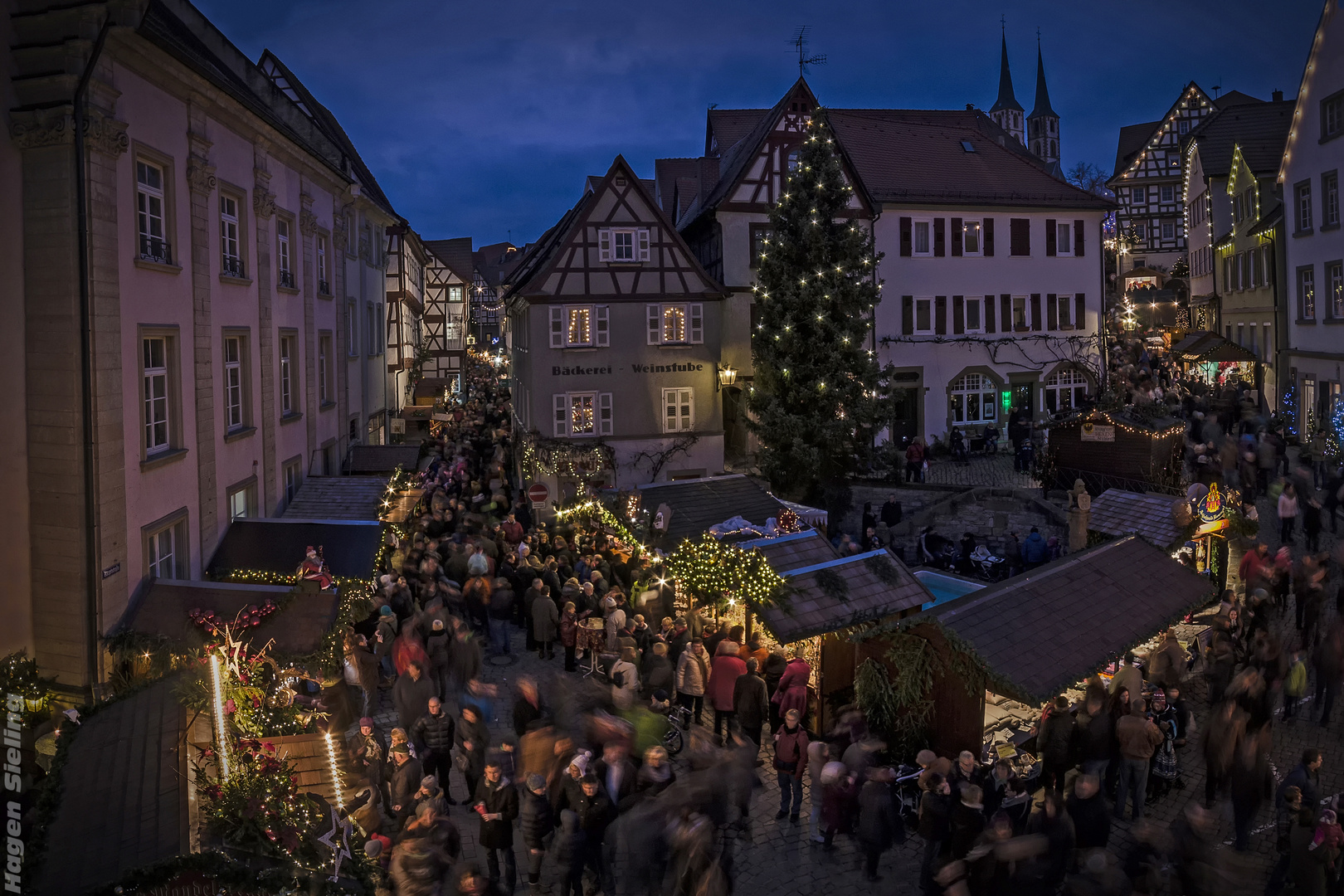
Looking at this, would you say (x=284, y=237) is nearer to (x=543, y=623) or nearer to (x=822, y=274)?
(x=543, y=623)

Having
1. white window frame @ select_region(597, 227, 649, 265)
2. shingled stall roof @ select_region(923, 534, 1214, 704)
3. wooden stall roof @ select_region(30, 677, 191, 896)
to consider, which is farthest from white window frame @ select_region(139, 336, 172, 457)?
white window frame @ select_region(597, 227, 649, 265)

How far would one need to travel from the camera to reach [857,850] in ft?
33.8

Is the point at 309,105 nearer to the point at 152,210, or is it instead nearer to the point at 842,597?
the point at 152,210

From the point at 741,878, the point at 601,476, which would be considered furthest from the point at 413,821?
the point at 601,476

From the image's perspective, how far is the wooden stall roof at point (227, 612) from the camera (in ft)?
44.4

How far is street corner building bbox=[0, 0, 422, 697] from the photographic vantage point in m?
12.7

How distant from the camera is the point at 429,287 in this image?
6131 centimetres

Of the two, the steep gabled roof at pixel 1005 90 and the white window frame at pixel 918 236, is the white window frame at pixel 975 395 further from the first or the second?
the steep gabled roof at pixel 1005 90

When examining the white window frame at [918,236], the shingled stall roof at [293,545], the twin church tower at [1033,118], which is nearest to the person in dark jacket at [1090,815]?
the shingled stall roof at [293,545]

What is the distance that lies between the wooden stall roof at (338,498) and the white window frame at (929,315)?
63.3 feet

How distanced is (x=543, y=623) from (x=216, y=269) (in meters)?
7.58

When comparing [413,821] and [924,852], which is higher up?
[413,821]

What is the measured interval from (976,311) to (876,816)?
28.9 metres

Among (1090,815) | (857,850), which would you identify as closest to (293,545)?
(857,850)
